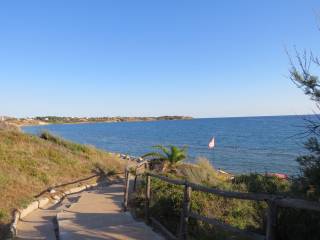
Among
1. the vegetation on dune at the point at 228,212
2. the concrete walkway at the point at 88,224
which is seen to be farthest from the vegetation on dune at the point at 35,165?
the vegetation on dune at the point at 228,212

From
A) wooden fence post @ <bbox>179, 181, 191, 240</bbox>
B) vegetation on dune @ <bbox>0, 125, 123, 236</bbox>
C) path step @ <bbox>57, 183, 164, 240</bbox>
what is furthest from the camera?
vegetation on dune @ <bbox>0, 125, 123, 236</bbox>

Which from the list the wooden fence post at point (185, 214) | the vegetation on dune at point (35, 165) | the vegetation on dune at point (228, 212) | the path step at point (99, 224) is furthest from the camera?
the vegetation on dune at point (35, 165)

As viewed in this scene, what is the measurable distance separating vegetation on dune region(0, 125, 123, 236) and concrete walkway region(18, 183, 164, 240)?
2.52ft

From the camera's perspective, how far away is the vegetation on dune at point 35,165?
11.7 m

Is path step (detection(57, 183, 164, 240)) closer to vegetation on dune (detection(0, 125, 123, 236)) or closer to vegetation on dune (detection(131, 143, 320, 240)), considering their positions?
vegetation on dune (detection(131, 143, 320, 240))

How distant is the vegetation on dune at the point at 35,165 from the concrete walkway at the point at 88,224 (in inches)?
30.2

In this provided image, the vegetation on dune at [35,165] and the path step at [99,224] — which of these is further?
the vegetation on dune at [35,165]

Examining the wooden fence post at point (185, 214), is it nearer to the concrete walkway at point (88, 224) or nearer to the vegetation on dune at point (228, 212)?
the vegetation on dune at point (228, 212)

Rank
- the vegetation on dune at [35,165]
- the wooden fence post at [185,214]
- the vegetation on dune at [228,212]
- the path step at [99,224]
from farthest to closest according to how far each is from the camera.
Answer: the vegetation on dune at [35,165] < the path step at [99,224] < the wooden fence post at [185,214] < the vegetation on dune at [228,212]

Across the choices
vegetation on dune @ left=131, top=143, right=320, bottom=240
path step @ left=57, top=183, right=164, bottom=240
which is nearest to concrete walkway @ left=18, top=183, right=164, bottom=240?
path step @ left=57, top=183, right=164, bottom=240

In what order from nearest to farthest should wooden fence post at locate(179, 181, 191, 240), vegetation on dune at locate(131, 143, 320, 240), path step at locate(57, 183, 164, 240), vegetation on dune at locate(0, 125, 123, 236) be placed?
vegetation on dune at locate(131, 143, 320, 240) < wooden fence post at locate(179, 181, 191, 240) < path step at locate(57, 183, 164, 240) < vegetation on dune at locate(0, 125, 123, 236)

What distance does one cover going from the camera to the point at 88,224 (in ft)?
26.3

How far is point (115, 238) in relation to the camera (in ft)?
22.6

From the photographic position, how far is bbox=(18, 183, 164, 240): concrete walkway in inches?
281
